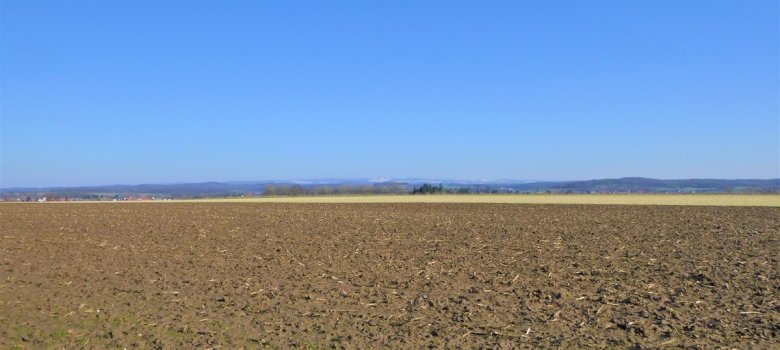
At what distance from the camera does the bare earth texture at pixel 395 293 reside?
25.9 feet

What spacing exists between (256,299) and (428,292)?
2.78m

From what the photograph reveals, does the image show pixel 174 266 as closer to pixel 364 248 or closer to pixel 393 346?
pixel 364 248

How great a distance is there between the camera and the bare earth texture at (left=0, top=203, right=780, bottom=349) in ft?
25.9

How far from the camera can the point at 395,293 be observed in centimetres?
1070

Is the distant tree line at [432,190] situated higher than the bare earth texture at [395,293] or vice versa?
the distant tree line at [432,190]

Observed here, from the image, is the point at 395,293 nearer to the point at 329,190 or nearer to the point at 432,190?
the point at 432,190

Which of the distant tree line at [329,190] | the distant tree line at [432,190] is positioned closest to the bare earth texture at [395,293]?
the distant tree line at [329,190]

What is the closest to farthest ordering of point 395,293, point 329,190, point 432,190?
point 395,293
point 432,190
point 329,190

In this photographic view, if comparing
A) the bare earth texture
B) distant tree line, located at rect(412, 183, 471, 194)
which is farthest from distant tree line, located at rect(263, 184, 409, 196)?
the bare earth texture

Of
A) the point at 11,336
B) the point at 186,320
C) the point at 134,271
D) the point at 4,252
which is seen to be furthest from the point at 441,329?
the point at 4,252

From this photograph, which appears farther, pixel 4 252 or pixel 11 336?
pixel 4 252

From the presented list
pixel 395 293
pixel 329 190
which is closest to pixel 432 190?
pixel 329 190

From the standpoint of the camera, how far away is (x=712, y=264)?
538 inches

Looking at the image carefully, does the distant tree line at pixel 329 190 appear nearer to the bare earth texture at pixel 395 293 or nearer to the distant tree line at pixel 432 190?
the distant tree line at pixel 432 190
